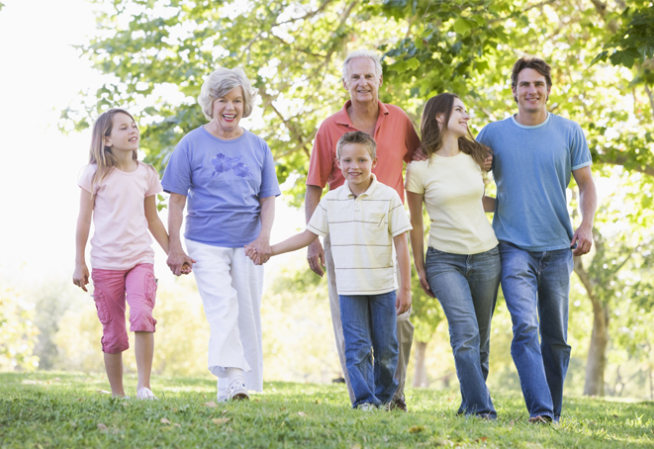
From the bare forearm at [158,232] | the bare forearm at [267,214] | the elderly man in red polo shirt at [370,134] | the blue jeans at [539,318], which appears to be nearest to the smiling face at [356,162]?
the elderly man in red polo shirt at [370,134]

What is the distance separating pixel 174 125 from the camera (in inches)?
425

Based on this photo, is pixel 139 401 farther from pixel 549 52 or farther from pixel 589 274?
pixel 589 274

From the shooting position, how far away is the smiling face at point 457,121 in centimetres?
513

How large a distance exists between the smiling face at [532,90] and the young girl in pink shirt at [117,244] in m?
2.99

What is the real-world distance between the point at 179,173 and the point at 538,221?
2734mm

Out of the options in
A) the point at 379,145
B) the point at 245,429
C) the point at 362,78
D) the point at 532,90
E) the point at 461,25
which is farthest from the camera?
the point at 461,25

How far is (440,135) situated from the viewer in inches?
205

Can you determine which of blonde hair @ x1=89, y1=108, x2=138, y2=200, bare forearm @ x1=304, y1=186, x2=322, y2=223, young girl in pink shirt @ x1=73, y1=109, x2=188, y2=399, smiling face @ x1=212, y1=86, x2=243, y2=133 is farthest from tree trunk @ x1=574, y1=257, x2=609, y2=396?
blonde hair @ x1=89, y1=108, x2=138, y2=200

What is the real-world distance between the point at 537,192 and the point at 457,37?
4024 mm

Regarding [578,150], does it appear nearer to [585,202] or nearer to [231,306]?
[585,202]

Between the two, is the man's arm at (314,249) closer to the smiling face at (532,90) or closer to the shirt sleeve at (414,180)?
the shirt sleeve at (414,180)

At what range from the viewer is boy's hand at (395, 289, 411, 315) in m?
5.02

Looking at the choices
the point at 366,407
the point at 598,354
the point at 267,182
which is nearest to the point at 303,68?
the point at 267,182

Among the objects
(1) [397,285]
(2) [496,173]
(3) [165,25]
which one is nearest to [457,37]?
(2) [496,173]
